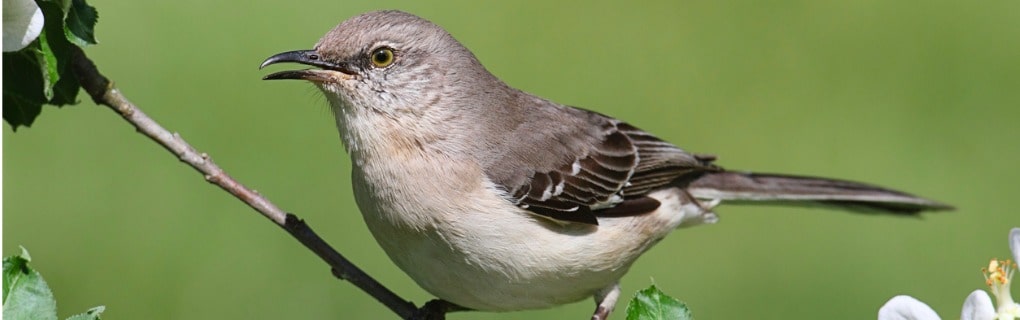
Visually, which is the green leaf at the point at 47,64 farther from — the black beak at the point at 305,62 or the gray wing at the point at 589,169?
the gray wing at the point at 589,169

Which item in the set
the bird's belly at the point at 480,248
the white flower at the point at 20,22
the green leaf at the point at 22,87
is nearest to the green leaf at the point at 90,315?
the white flower at the point at 20,22

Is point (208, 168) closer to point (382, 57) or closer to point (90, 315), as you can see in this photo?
point (382, 57)

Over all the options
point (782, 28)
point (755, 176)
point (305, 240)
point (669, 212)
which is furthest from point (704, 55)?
point (305, 240)

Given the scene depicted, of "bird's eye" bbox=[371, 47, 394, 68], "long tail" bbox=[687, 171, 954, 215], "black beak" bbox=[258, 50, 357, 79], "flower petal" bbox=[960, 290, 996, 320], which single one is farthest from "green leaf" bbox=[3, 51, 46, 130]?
"long tail" bbox=[687, 171, 954, 215]

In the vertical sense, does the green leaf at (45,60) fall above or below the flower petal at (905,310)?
above

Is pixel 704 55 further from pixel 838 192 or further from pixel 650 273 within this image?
pixel 838 192

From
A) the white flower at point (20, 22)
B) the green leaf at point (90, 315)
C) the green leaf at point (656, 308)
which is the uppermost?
the white flower at point (20, 22)
